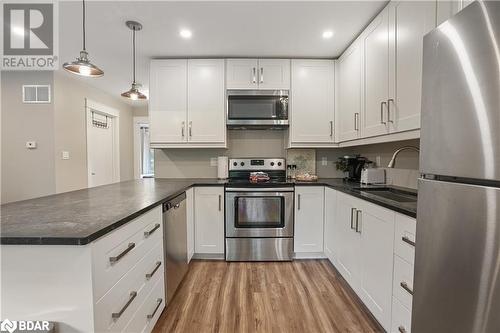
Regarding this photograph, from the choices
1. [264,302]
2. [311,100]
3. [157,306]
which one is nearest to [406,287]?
[264,302]

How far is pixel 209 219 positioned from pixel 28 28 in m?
2.55

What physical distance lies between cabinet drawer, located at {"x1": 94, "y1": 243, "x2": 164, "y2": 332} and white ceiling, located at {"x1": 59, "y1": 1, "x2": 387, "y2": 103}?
6.31 feet

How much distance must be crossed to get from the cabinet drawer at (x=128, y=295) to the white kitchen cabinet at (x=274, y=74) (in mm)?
2167

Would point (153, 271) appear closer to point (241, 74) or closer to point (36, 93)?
point (241, 74)

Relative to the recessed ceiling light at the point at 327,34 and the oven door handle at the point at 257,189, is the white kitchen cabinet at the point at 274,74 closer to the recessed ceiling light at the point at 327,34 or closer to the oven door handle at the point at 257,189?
the recessed ceiling light at the point at 327,34

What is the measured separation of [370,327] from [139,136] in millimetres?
5718

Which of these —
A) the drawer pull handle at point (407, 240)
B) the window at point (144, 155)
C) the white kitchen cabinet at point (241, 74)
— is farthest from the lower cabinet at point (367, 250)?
the window at point (144, 155)

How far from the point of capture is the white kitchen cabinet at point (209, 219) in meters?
2.69

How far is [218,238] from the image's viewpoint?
2711mm

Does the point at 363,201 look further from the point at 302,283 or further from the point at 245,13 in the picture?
the point at 245,13

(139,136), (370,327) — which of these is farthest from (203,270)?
(139,136)

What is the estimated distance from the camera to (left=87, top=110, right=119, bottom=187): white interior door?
4.36m

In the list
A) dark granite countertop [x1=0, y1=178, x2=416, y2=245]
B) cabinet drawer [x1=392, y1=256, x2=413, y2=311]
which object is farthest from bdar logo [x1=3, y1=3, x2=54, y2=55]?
cabinet drawer [x1=392, y1=256, x2=413, y2=311]

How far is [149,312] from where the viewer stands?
1.48 meters
